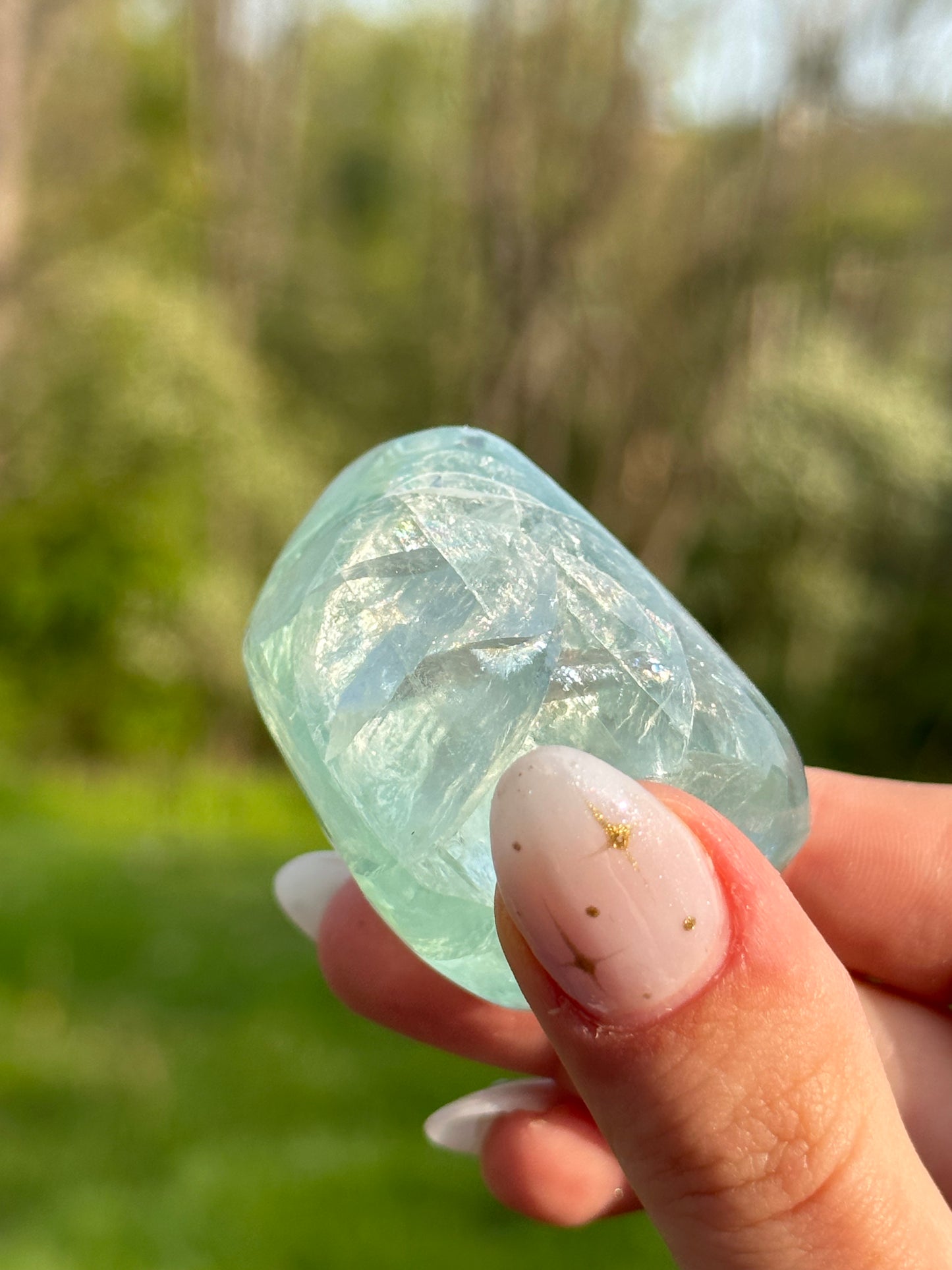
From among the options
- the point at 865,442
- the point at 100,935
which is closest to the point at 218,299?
the point at 865,442

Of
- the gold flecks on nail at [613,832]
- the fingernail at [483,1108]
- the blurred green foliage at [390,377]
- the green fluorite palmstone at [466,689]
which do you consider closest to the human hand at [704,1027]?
the gold flecks on nail at [613,832]

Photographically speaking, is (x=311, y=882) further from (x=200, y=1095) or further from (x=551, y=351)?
(x=551, y=351)

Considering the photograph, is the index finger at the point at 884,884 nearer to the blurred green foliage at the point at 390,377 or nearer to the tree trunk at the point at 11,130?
the blurred green foliage at the point at 390,377

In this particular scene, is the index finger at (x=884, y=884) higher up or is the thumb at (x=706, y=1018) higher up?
the thumb at (x=706, y=1018)

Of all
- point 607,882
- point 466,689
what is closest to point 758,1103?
point 607,882

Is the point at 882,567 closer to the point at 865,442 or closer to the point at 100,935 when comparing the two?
the point at 865,442

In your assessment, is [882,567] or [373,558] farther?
[882,567]

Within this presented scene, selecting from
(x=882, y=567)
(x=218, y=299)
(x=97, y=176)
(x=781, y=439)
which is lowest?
(x=882, y=567)
